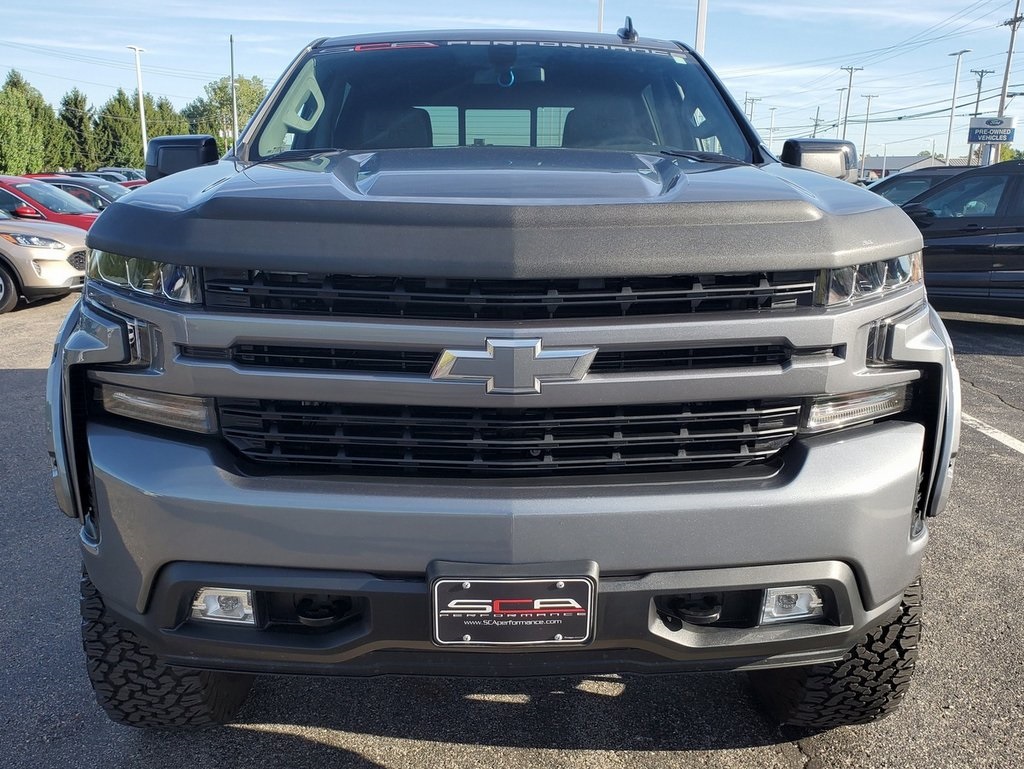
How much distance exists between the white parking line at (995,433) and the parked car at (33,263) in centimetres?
887

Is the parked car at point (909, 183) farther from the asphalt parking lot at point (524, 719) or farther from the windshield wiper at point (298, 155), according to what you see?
the windshield wiper at point (298, 155)

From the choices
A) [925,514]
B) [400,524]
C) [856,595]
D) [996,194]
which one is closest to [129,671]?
[400,524]

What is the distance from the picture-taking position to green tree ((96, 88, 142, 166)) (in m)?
57.7

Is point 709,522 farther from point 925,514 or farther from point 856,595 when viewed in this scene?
point 925,514

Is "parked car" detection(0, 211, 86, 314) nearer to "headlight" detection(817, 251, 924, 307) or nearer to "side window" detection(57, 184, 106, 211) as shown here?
"side window" detection(57, 184, 106, 211)

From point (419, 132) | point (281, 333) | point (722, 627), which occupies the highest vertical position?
point (419, 132)

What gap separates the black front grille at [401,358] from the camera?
1786mm

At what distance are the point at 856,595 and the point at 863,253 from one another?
28.7 inches

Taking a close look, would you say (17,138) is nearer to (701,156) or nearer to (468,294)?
(701,156)

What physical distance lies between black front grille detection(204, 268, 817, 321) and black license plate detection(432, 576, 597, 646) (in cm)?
53

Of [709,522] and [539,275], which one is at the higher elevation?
[539,275]

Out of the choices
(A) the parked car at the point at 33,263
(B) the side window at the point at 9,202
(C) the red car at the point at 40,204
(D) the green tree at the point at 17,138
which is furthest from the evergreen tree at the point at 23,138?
(A) the parked car at the point at 33,263

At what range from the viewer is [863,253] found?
1.87 meters

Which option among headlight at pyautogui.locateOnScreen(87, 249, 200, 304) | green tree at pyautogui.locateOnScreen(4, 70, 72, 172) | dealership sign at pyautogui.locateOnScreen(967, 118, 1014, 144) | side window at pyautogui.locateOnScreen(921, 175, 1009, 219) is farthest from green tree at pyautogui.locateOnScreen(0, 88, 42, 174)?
dealership sign at pyautogui.locateOnScreen(967, 118, 1014, 144)
